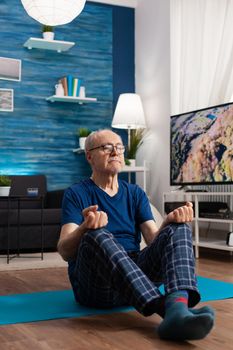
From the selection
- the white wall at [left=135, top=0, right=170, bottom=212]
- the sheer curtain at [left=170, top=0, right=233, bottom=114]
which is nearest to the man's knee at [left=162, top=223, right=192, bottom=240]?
the sheer curtain at [left=170, top=0, right=233, bottom=114]

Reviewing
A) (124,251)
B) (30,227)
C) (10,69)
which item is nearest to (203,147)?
(30,227)

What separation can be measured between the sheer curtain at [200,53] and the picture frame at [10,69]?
1637 millimetres

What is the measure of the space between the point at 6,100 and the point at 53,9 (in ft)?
5.73

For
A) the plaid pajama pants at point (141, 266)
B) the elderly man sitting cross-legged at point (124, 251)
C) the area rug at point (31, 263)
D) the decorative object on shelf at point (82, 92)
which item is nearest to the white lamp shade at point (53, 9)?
the decorative object on shelf at point (82, 92)

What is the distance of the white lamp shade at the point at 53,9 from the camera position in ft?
13.2

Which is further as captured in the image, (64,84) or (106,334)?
(64,84)

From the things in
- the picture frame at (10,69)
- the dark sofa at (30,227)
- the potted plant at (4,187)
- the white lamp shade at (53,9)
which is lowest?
the dark sofa at (30,227)

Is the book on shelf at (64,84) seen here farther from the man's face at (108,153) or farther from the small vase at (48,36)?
the man's face at (108,153)

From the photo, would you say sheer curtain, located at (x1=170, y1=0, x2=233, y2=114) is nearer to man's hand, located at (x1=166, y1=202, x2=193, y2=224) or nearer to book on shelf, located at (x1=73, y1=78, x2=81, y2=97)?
book on shelf, located at (x1=73, y1=78, x2=81, y2=97)

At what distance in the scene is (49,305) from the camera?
2.33 meters

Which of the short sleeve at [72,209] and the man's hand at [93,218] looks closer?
the man's hand at [93,218]

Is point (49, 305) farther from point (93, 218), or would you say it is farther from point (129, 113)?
point (129, 113)

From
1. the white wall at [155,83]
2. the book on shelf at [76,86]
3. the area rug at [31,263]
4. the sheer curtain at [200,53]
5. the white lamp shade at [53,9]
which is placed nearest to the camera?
the area rug at [31,263]

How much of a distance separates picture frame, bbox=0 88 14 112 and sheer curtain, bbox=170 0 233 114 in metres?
1.70
